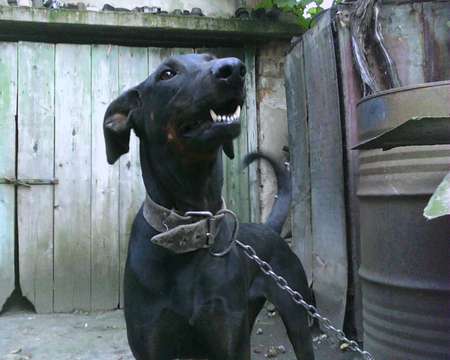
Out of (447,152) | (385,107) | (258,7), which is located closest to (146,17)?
(258,7)

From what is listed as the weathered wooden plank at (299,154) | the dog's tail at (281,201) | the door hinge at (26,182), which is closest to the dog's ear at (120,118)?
the dog's tail at (281,201)

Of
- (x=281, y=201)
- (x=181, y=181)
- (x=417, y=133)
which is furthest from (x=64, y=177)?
(x=417, y=133)

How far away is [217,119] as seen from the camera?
1.81 meters

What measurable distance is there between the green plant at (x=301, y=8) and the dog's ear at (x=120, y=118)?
2.19 meters

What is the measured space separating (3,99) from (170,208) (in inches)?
111

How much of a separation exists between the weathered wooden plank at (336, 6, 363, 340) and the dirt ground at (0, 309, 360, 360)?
0.43 m

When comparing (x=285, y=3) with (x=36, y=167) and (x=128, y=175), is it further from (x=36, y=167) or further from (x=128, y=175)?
(x=36, y=167)

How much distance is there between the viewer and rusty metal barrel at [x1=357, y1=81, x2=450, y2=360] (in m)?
2.25

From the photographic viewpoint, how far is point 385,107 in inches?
95.2

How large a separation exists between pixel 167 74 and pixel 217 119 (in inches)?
12.4

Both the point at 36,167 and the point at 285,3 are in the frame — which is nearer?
the point at 285,3

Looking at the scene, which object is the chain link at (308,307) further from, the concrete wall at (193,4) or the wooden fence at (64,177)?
the concrete wall at (193,4)

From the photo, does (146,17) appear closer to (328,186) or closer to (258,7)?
(258,7)

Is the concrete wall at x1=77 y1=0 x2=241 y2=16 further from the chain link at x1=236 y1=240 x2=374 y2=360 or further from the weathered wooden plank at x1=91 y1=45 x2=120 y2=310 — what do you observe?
the chain link at x1=236 y1=240 x2=374 y2=360
